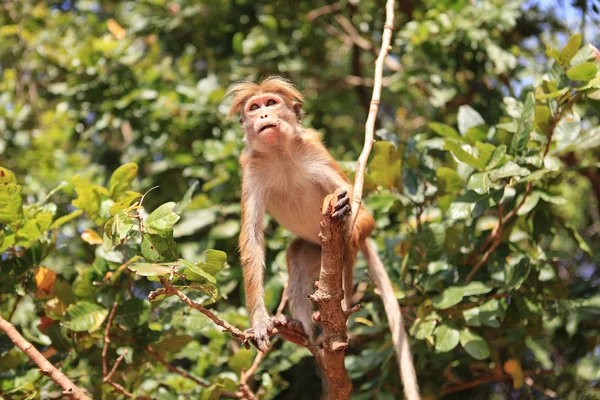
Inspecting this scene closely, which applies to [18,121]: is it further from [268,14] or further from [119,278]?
[119,278]

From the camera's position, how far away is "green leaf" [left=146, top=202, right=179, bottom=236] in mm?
2836

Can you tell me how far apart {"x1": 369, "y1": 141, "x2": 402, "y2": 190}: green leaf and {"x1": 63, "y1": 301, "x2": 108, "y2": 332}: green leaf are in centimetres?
189

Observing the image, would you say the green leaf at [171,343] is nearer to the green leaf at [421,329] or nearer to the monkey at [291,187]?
the monkey at [291,187]

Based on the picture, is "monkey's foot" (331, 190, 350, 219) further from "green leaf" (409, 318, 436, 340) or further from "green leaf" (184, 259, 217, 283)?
"green leaf" (409, 318, 436, 340)

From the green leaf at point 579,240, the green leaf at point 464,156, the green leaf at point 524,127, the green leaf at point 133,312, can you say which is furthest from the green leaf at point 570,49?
the green leaf at point 133,312

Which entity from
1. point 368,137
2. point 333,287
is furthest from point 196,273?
point 368,137

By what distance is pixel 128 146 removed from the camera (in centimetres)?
629

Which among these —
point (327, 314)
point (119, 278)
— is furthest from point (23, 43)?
point (327, 314)

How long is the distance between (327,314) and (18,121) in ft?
16.6

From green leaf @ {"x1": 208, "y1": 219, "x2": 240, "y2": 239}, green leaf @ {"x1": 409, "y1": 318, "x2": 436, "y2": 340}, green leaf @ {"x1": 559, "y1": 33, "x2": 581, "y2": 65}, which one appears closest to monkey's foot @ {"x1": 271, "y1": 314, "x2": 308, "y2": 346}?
green leaf @ {"x1": 409, "y1": 318, "x2": 436, "y2": 340}

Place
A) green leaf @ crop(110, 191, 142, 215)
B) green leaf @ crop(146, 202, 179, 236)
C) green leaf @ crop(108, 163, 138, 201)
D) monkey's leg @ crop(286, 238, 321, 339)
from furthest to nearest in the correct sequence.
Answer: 1. monkey's leg @ crop(286, 238, 321, 339)
2. green leaf @ crop(108, 163, 138, 201)
3. green leaf @ crop(110, 191, 142, 215)
4. green leaf @ crop(146, 202, 179, 236)

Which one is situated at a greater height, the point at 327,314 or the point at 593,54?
the point at 593,54

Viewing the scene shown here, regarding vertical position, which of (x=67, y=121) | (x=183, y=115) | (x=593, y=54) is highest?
(x=593, y=54)

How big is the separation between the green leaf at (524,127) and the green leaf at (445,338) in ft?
3.65
